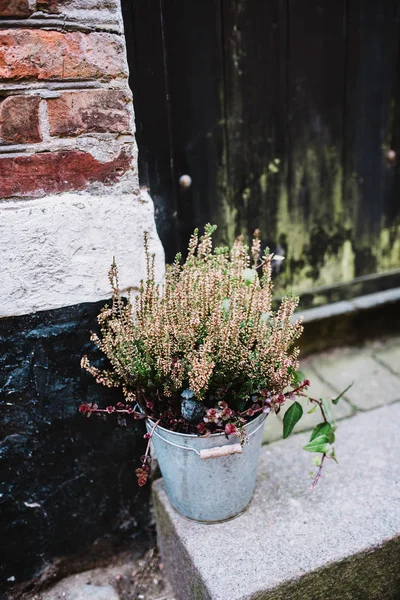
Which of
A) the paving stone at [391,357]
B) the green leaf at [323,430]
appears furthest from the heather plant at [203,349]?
the paving stone at [391,357]

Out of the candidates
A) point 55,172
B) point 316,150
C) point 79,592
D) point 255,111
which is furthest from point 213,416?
point 316,150

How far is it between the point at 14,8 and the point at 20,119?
254 mm

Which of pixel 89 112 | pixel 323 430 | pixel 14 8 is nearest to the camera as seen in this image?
pixel 14 8

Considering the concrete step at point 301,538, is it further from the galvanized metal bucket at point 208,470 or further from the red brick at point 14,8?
the red brick at point 14,8

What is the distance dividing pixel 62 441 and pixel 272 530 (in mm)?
699

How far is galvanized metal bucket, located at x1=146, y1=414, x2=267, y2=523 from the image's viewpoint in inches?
55.7

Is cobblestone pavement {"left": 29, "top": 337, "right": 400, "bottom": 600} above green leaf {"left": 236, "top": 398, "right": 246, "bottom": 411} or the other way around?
the other way around

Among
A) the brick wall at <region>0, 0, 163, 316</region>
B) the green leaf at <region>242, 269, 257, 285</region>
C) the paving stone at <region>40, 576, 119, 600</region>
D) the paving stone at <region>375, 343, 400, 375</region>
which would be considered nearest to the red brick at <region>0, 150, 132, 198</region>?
the brick wall at <region>0, 0, 163, 316</region>

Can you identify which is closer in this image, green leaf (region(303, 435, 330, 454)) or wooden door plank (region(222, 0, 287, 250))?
green leaf (region(303, 435, 330, 454))

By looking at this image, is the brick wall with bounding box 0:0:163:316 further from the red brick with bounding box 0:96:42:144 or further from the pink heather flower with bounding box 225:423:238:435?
the pink heather flower with bounding box 225:423:238:435

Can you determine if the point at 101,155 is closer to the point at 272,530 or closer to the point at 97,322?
the point at 97,322

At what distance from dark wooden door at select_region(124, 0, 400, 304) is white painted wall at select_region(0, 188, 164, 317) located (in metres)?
0.37

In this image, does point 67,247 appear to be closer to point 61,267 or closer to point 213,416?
point 61,267

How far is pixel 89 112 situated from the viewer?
1400 millimetres
